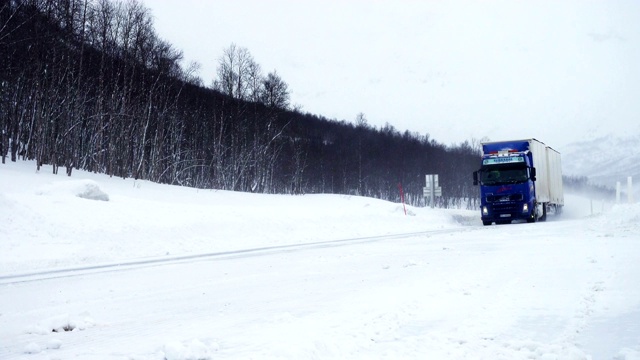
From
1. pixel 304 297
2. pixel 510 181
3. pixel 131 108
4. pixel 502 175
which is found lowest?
pixel 304 297

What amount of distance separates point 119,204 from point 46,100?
1607 centimetres

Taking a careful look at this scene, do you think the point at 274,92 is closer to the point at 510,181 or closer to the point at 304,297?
the point at 510,181

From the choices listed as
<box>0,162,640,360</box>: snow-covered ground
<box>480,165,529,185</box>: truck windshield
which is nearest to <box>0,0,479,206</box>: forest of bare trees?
<box>0,162,640,360</box>: snow-covered ground

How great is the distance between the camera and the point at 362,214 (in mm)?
28688

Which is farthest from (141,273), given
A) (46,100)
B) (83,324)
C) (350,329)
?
(46,100)

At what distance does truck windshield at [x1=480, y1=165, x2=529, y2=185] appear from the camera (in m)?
27.1

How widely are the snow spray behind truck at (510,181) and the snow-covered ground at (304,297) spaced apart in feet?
35.7

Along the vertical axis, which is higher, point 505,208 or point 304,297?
point 505,208

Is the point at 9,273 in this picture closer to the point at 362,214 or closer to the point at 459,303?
the point at 459,303

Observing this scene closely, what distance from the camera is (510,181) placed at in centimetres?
2727

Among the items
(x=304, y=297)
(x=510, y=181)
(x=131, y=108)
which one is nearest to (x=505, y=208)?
(x=510, y=181)

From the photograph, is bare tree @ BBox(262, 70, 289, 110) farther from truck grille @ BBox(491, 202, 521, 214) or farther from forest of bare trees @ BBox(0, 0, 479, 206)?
truck grille @ BBox(491, 202, 521, 214)

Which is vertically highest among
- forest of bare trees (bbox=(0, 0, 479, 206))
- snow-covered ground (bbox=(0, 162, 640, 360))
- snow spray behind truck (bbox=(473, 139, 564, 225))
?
forest of bare trees (bbox=(0, 0, 479, 206))

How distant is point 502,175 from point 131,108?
27404 millimetres
